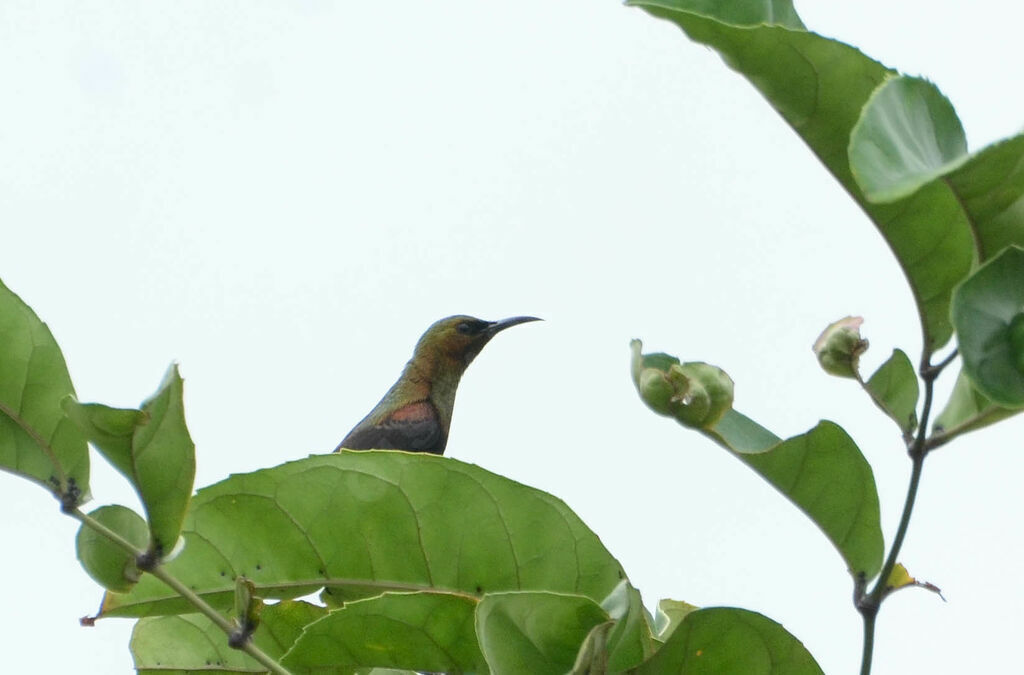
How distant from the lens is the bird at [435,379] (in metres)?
7.59

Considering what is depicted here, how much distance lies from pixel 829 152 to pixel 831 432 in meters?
0.38

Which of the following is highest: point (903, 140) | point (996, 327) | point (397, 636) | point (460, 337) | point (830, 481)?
point (903, 140)

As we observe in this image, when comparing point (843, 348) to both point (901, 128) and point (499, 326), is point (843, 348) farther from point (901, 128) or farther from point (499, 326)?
point (499, 326)

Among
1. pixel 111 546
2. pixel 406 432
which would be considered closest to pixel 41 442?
pixel 111 546

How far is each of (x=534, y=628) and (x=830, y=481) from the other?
452mm

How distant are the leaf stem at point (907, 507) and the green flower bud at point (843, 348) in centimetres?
9

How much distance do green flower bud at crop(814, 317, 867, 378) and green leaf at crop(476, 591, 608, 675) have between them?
44 cm

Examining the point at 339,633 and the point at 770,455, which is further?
the point at 339,633

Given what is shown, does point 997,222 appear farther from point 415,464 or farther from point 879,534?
point 415,464

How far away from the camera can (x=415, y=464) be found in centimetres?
182

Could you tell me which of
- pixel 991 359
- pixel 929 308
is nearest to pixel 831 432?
pixel 929 308

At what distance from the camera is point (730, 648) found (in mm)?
1642

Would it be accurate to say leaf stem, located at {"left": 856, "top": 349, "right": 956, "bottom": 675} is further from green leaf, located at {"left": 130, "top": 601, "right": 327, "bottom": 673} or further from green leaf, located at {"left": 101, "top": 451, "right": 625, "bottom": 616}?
green leaf, located at {"left": 130, "top": 601, "right": 327, "bottom": 673}

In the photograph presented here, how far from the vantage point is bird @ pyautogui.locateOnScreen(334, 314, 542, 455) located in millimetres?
7586
